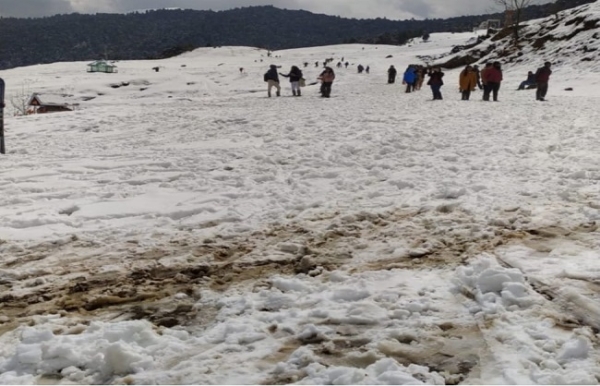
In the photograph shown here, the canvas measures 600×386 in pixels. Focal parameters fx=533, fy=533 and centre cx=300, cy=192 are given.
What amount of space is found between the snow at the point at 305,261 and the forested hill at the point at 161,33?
453ft

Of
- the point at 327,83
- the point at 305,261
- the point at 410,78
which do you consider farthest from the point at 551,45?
the point at 305,261

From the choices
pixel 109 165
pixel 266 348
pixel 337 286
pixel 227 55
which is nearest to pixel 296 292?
pixel 337 286

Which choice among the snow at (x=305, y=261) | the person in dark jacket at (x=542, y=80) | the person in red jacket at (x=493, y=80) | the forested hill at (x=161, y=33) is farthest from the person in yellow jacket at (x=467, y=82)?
the forested hill at (x=161, y=33)

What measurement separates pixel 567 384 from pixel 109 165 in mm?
7551

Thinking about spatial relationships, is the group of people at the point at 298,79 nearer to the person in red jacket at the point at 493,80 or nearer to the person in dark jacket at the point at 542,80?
the person in red jacket at the point at 493,80

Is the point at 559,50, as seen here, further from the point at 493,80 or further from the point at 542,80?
the point at 493,80

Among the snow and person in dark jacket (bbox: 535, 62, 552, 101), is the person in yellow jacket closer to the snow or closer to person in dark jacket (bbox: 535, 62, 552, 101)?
person in dark jacket (bbox: 535, 62, 552, 101)

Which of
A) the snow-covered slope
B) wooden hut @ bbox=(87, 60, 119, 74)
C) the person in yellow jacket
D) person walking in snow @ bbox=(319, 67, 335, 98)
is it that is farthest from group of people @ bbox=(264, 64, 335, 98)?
wooden hut @ bbox=(87, 60, 119, 74)

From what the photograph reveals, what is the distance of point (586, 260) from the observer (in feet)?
14.1

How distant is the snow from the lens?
3.18 metres

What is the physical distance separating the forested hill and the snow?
138 metres

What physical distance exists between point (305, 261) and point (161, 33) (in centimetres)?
19241

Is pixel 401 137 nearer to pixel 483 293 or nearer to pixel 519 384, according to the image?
pixel 483 293

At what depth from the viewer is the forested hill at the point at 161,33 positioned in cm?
14762
